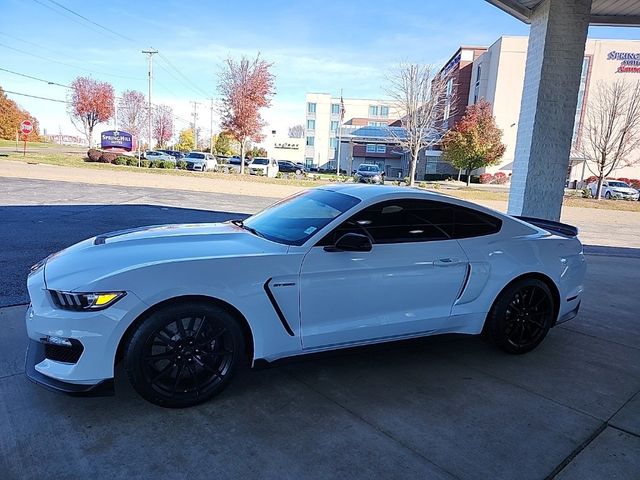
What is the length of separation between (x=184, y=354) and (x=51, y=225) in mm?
7916

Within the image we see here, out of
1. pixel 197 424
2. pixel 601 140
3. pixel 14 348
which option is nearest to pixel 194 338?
pixel 197 424

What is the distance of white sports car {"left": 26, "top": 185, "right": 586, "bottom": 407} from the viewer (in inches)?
105

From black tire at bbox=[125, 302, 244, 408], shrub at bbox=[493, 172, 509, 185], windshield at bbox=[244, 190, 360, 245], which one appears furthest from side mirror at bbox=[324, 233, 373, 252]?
shrub at bbox=[493, 172, 509, 185]

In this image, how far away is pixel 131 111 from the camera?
219 ft

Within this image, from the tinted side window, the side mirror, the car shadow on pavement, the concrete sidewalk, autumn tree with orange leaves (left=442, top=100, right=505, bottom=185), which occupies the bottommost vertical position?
the concrete sidewalk

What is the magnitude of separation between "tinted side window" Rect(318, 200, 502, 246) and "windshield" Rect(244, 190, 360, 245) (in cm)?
15

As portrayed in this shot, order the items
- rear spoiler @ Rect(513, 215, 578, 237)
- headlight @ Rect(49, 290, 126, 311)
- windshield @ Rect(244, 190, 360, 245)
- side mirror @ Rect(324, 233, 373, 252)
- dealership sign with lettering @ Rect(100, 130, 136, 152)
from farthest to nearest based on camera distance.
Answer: dealership sign with lettering @ Rect(100, 130, 136, 152)
rear spoiler @ Rect(513, 215, 578, 237)
windshield @ Rect(244, 190, 360, 245)
side mirror @ Rect(324, 233, 373, 252)
headlight @ Rect(49, 290, 126, 311)

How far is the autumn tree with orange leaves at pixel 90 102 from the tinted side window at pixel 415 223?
59.9 meters

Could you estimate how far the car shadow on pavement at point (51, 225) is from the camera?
579 centimetres

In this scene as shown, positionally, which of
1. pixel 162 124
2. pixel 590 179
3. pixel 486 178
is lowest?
pixel 486 178

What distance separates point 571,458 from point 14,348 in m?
4.18

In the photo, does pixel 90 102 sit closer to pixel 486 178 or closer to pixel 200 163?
pixel 200 163

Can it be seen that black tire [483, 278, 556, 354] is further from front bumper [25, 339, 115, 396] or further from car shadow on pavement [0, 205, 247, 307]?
car shadow on pavement [0, 205, 247, 307]

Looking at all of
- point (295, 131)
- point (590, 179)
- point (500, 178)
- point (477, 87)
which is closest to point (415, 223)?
point (500, 178)
